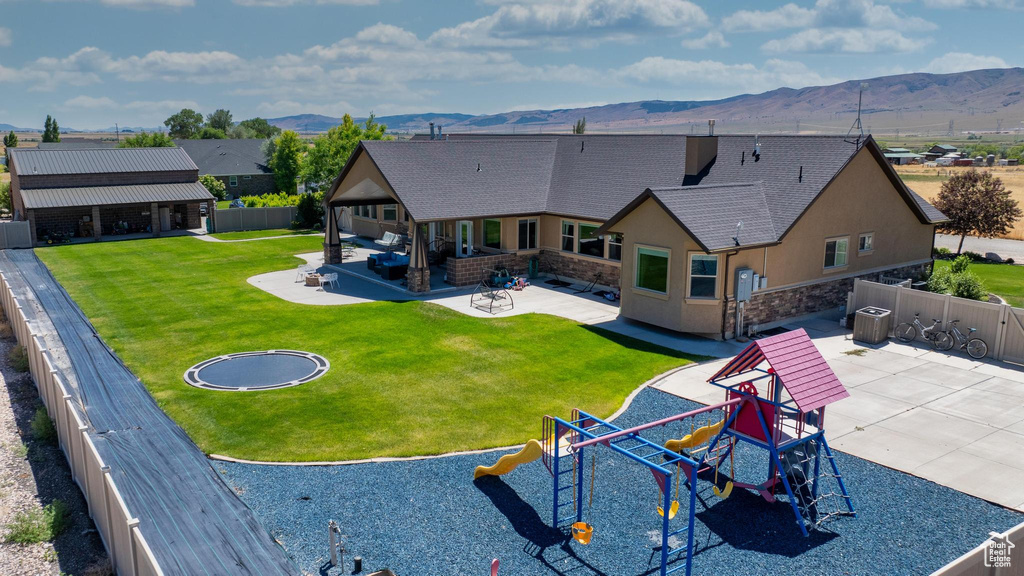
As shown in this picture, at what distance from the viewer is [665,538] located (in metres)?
10.1

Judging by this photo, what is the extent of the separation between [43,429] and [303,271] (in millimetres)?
17743

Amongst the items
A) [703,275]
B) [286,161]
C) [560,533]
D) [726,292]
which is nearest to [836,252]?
[726,292]

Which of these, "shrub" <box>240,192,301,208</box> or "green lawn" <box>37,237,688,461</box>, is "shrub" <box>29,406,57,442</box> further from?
"shrub" <box>240,192,301,208</box>

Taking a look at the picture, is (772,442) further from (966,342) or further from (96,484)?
(966,342)

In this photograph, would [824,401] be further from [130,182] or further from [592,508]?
[130,182]

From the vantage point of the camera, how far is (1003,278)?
106ft

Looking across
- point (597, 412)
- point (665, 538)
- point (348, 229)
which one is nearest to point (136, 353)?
point (597, 412)

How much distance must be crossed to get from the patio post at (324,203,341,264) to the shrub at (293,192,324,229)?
13.9 metres

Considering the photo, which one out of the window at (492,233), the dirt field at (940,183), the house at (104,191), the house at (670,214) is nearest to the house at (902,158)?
the dirt field at (940,183)

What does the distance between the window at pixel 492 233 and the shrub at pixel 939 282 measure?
53.2 ft

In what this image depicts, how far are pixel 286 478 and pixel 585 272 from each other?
18.1 meters

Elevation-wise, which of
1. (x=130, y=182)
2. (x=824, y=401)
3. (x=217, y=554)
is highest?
(x=130, y=182)

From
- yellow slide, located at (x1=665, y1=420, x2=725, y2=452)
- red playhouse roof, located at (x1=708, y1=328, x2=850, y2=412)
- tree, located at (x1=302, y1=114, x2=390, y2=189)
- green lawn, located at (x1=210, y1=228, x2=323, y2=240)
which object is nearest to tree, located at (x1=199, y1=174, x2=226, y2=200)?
tree, located at (x1=302, y1=114, x2=390, y2=189)

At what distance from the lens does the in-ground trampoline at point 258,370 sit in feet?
59.8
